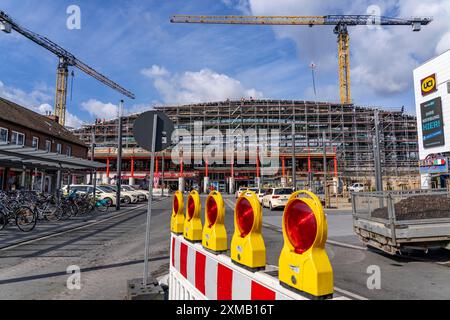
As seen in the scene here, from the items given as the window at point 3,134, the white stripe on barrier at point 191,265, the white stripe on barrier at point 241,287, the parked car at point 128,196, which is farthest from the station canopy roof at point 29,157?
the white stripe on barrier at point 241,287

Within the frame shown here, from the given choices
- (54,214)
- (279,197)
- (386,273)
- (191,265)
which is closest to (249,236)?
(191,265)

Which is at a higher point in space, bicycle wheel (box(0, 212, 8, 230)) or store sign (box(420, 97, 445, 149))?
store sign (box(420, 97, 445, 149))

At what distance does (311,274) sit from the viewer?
1.76 meters

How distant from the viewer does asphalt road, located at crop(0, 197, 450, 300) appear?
180 inches

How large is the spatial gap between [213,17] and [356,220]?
261ft

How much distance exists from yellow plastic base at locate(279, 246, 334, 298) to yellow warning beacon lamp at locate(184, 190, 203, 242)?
5.28ft

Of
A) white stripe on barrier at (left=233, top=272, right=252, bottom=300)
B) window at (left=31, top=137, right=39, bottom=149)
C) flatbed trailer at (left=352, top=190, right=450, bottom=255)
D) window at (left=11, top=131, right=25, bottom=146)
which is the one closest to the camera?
white stripe on barrier at (left=233, top=272, right=252, bottom=300)

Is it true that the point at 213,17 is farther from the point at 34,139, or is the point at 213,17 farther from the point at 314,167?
the point at 34,139

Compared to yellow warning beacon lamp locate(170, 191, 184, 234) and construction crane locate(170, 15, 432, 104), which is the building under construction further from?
yellow warning beacon lamp locate(170, 191, 184, 234)

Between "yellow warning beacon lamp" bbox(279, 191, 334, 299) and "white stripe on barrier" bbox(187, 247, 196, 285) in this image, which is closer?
"yellow warning beacon lamp" bbox(279, 191, 334, 299)

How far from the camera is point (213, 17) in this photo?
77.6 meters

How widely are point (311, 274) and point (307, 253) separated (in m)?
0.12

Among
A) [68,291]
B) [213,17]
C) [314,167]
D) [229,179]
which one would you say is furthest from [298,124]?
[68,291]

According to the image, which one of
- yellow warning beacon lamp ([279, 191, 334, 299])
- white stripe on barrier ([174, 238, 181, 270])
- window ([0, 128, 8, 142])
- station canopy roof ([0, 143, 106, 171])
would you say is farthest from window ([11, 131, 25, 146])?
yellow warning beacon lamp ([279, 191, 334, 299])
